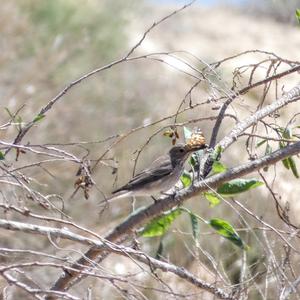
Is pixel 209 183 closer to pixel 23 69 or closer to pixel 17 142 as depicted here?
pixel 17 142

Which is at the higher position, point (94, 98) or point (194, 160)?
point (94, 98)

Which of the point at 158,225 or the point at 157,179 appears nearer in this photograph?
the point at 158,225

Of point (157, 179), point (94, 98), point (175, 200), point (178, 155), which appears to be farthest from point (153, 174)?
point (94, 98)

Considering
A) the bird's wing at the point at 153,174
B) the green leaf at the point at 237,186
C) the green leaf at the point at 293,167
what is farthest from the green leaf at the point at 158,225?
the bird's wing at the point at 153,174

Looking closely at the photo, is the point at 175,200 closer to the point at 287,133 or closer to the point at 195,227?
the point at 195,227

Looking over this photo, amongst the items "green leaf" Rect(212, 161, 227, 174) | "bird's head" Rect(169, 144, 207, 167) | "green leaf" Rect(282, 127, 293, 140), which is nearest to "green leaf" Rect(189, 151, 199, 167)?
"green leaf" Rect(212, 161, 227, 174)

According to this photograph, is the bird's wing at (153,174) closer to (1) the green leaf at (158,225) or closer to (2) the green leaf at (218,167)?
(1) the green leaf at (158,225)

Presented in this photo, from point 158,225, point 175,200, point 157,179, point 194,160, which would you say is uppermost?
point 157,179

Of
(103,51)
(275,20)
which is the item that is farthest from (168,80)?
(275,20)

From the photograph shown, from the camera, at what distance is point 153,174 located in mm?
4984

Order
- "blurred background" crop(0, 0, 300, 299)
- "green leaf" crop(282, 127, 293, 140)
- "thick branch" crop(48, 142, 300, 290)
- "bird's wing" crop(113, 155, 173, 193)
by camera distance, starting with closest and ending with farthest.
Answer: "thick branch" crop(48, 142, 300, 290), "green leaf" crop(282, 127, 293, 140), "bird's wing" crop(113, 155, 173, 193), "blurred background" crop(0, 0, 300, 299)

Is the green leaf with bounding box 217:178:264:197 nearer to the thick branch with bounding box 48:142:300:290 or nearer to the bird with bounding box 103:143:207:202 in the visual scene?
the thick branch with bounding box 48:142:300:290

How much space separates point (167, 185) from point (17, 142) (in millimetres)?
1736

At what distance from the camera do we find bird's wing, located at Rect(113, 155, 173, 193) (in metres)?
4.82
